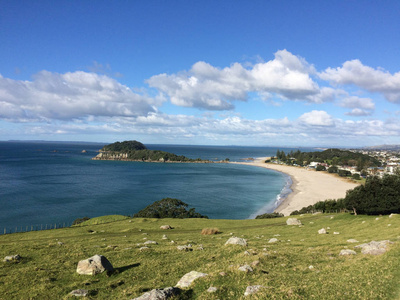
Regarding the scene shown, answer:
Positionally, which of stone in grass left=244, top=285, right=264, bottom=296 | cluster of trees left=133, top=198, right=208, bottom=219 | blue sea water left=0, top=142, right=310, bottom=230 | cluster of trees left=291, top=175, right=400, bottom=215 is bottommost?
blue sea water left=0, top=142, right=310, bottom=230

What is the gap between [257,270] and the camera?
1862 cm

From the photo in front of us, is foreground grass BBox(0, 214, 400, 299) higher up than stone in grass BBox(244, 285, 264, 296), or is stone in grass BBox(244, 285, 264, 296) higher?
stone in grass BBox(244, 285, 264, 296)

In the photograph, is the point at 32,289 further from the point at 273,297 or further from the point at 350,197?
the point at 350,197

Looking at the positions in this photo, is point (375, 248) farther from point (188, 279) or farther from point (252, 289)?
point (188, 279)

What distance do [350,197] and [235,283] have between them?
55750mm

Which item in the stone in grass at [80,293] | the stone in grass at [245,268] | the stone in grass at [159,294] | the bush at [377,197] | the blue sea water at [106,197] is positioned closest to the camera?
the stone in grass at [159,294]

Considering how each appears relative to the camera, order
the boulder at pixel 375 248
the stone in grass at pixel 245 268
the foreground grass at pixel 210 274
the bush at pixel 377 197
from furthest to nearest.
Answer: the bush at pixel 377 197
the boulder at pixel 375 248
the stone in grass at pixel 245 268
the foreground grass at pixel 210 274

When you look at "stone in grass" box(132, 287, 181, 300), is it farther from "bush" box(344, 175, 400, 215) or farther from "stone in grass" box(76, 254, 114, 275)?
"bush" box(344, 175, 400, 215)

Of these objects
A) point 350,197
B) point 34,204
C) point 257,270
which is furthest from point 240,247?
point 34,204

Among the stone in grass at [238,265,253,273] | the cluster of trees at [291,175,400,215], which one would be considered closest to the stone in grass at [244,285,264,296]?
the stone in grass at [238,265,253,273]

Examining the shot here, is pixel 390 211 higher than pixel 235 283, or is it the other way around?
pixel 235 283

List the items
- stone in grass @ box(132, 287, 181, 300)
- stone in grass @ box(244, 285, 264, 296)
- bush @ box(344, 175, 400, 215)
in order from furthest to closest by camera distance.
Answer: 1. bush @ box(344, 175, 400, 215)
2. stone in grass @ box(244, 285, 264, 296)
3. stone in grass @ box(132, 287, 181, 300)

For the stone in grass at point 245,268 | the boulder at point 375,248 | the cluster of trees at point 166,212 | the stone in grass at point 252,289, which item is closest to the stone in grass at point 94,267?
Answer: the stone in grass at point 245,268

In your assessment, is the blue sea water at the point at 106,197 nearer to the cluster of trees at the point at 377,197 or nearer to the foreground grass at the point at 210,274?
the cluster of trees at the point at 377,197
